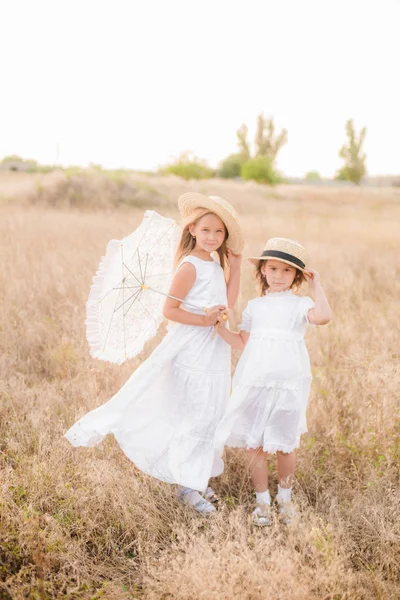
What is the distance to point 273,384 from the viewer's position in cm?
264

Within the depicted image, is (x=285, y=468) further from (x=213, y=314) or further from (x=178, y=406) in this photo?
(x=213, y=314)

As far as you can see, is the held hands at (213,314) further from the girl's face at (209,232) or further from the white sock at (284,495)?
the white sock at (284,495)

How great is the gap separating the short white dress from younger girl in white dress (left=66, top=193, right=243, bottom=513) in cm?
15

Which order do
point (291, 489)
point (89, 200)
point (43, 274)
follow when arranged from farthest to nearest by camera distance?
1. point (89, 200)
2. point (43, 274)
3. point (291, 489)

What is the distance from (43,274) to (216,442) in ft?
14.0

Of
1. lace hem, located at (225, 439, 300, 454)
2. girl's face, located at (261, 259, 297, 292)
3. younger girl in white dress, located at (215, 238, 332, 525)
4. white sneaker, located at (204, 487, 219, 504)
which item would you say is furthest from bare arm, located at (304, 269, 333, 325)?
white sneaker, located at (204, 487, 219, 504)

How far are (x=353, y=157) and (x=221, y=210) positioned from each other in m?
38.0

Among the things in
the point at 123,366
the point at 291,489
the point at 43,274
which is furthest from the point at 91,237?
the point at 291,489

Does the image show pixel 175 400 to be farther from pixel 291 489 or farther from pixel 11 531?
pixel 11 531

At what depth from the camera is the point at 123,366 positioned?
4.05 meters

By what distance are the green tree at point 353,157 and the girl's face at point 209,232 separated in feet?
122

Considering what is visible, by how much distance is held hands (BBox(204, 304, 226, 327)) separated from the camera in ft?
8.75

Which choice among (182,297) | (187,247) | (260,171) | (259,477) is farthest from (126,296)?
(260,171)

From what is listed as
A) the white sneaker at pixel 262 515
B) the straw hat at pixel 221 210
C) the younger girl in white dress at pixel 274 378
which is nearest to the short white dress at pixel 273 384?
the younger girl in white dress at pixel 274 378
